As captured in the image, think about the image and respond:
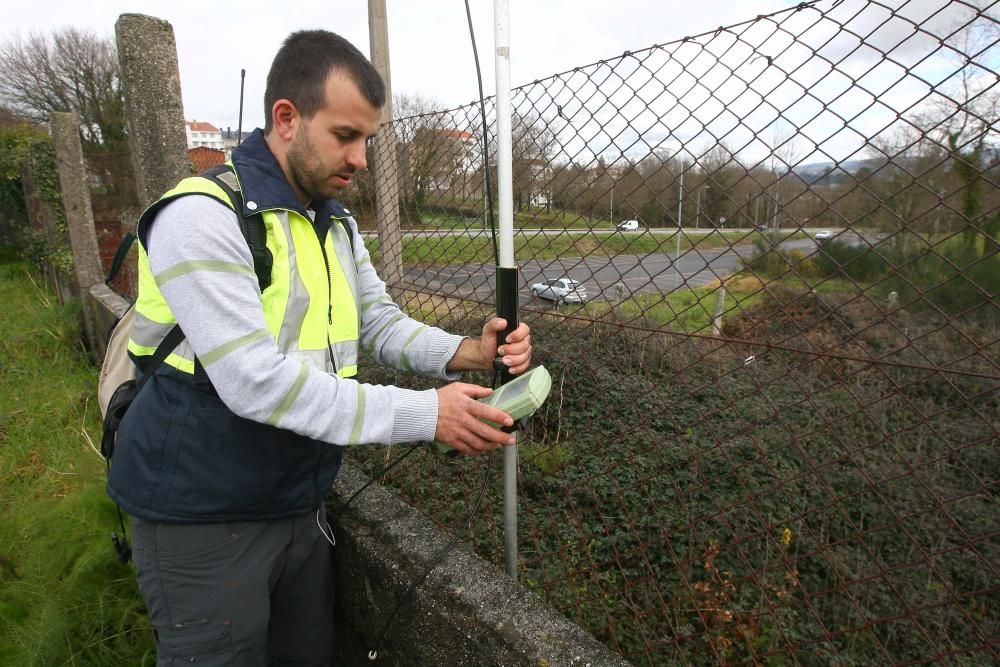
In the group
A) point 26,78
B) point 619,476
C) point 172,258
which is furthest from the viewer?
point 26,78

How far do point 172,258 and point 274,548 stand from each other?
862mm

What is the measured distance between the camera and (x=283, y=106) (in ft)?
4.39

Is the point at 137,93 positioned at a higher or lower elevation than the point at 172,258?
higher

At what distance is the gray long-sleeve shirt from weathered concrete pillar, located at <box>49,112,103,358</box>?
552 centimetres

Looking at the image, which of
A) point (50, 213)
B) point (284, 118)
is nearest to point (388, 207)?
point (284, 118)

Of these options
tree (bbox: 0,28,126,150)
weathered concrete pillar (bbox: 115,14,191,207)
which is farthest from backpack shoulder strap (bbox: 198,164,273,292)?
tree (bbox: 0,28,126,150)

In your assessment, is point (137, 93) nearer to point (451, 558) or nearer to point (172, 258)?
point (172, 258)

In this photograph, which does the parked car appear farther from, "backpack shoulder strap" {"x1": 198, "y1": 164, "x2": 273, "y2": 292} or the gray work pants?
the gray work pants

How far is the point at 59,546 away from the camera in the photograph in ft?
8.20

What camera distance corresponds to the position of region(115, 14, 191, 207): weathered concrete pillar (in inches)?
113

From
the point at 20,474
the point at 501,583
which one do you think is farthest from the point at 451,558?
the point at 20,474

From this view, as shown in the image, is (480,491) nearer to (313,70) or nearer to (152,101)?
(313,70)

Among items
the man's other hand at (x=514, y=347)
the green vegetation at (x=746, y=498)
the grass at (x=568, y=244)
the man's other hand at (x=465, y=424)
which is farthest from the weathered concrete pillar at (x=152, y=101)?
the man's other hand at (x=465, y=424)

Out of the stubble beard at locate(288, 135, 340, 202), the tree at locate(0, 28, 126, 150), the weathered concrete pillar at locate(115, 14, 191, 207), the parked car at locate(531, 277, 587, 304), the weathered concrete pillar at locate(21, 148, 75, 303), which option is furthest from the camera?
the tree at locate(0, 28, 126, 150)
